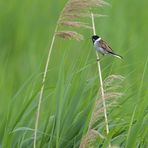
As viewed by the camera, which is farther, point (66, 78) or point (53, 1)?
point (53, 1)

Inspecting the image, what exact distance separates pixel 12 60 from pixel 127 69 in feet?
3.47

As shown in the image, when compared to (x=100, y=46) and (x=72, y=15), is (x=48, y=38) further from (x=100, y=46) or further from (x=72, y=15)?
(x=72, y=15)

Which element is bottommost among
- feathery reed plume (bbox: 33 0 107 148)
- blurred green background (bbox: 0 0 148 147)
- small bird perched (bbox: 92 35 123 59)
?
blurred green background (bbox: 0 0 148 147)

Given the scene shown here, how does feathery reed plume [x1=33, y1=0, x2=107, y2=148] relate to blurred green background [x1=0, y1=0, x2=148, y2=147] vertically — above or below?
above

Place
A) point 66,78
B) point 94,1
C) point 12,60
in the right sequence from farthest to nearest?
point 12,60, point 66,78, point 94,1

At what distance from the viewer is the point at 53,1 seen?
22.0 feet

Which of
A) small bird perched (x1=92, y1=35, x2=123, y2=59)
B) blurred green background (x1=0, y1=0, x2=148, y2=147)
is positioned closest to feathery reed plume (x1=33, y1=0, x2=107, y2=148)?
small bird perched (x1=92, y1=35, x2=123, y2=59)

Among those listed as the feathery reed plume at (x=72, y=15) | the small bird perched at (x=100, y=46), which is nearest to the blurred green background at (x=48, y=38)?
the small bird perched at (x=100, y=46)

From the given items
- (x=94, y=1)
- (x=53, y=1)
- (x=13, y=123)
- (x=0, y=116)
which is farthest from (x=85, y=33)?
(x=94, y=1)

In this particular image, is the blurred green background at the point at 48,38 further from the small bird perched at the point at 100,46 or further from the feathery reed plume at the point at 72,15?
the feathery reed plume at the point at 72,15

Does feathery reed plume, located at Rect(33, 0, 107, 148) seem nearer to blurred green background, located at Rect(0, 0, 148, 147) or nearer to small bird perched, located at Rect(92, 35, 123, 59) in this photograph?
small bird perched, located at Rect(92, 35, 123, 59)

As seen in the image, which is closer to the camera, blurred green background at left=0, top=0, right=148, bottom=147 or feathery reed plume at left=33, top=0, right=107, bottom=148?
feathery reed plume at left=33, top=0, right=107, bottom=148

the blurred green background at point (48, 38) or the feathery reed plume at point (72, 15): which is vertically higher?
the feathery reed plume at point (72, 15)

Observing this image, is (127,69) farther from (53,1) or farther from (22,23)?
(53,1)
